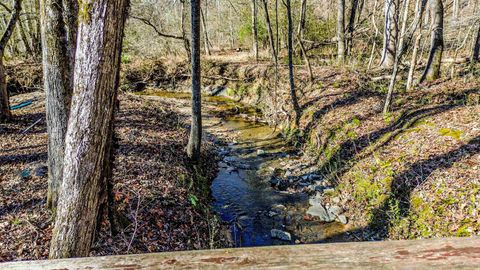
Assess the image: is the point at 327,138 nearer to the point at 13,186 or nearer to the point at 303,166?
the point at 303,166

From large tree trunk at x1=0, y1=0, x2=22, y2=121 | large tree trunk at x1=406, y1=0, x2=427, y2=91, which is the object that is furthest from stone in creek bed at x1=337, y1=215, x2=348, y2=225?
large tree trunk at x1=0, y1=0, x2=22, y2=121

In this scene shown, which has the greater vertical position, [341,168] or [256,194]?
[341,168]

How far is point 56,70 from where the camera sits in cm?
363

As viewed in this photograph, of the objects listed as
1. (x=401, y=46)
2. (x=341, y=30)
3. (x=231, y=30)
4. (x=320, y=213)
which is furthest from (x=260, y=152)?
(x=231, y=30)

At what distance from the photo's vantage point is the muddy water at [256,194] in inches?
238

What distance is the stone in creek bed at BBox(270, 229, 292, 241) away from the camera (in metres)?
5.86

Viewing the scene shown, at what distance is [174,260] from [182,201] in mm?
3828

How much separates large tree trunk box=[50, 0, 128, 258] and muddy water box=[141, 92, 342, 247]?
339cm

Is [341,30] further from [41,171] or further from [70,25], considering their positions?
[41,171]

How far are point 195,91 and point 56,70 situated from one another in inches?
157

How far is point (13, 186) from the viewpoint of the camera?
198 inches

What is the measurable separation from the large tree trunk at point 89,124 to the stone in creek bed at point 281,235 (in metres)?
3.83

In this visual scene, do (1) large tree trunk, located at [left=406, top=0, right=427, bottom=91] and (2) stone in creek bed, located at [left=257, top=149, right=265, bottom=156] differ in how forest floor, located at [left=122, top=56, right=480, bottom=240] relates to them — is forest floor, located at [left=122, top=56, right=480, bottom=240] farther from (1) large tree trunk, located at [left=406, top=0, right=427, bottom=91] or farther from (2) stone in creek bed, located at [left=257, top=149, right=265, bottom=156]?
(2) stone in creek bed, located at [left=257, top=149, right=265, bottom=156]

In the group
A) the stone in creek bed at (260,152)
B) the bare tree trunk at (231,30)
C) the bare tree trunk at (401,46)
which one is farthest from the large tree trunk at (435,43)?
the bare tree trunk at (231,30)
